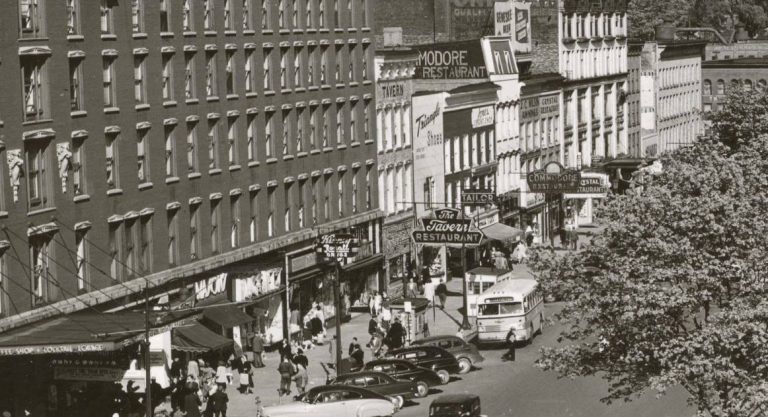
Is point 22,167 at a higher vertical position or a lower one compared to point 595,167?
higher

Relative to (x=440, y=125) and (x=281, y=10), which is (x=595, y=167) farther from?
(x=281, y=10)

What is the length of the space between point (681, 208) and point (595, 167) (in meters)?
90.3

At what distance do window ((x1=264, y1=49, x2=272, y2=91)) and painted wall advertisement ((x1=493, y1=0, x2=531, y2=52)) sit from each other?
45.8m

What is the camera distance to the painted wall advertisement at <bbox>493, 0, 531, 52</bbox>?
126 metres

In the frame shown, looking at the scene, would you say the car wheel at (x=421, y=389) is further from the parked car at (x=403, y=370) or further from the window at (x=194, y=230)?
the window at (x=194, y=230)

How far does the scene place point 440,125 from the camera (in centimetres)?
10288

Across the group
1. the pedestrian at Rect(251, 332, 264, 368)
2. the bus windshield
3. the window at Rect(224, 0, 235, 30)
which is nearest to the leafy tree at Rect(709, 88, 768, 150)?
the bus windshield

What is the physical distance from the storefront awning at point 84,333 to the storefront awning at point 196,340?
519 cm

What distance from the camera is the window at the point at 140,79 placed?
6969 cm

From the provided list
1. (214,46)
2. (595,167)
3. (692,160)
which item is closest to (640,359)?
(692,160)

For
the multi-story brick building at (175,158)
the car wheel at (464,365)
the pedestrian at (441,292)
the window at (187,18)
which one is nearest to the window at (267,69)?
the multi-story brick building at (175,158)

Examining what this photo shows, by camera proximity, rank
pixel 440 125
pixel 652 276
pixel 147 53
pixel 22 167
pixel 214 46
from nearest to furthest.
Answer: pixel 652 276
pixel 22 167
pixel 147 53
pixel 214 46
pixel 440 125

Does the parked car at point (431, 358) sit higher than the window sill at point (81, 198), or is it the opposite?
the window sill at point (81, 198)

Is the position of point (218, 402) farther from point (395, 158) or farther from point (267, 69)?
point (395, 158)
